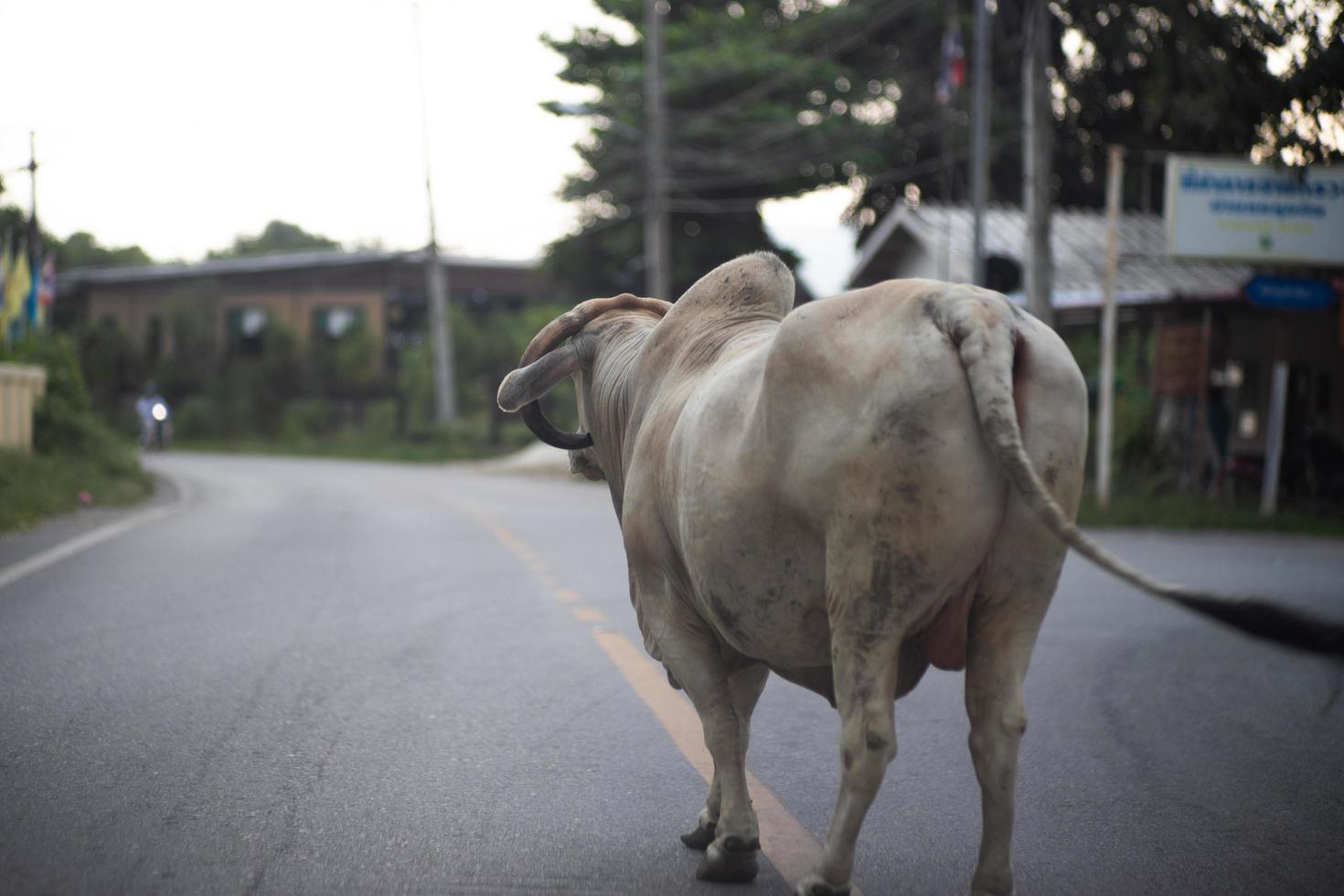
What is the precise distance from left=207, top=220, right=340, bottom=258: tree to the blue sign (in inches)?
2448

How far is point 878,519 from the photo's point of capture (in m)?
2.69

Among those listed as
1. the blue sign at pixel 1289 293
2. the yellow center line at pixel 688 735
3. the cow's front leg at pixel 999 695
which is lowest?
the yellow center line at pixel 688 735

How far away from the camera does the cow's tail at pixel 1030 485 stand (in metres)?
2.59

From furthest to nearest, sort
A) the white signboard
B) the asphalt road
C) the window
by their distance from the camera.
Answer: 1. the window
2. the white signboard
3. the asphalt road

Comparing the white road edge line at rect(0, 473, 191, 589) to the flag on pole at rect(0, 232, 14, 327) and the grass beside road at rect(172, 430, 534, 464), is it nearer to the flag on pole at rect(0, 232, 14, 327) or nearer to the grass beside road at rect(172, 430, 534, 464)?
the flag on pole at rect(0, 232, 14, 327)

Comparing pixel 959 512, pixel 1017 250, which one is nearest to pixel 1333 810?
pixel 959 512

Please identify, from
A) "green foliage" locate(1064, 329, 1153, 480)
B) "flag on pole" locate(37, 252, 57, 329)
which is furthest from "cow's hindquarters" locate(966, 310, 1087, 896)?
"flag on pole" locate(37, 252, 57, 329)

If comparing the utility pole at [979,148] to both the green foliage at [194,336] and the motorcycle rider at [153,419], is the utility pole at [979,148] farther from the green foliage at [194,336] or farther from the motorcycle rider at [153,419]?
the green foliage at [194,336]

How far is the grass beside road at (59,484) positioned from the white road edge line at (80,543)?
0.70 m

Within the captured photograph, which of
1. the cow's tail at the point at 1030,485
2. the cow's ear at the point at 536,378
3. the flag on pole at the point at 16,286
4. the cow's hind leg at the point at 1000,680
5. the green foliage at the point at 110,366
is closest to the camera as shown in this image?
the cow's tail at the point at 1030,485

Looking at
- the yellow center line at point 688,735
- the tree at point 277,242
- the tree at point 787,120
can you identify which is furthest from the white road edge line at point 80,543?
the tree at point 277,242

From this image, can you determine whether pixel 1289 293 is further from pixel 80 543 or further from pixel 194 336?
pixel 194 336

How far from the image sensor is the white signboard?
15.4 metres

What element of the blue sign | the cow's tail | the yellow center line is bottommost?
the yellow center line
